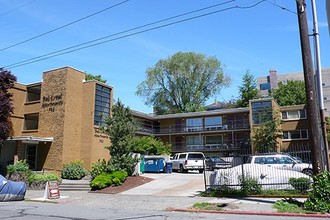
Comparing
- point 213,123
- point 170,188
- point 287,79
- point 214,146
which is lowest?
point 170,188

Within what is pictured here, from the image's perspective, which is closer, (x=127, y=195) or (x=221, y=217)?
(x=221, y=217)

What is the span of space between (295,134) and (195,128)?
13688 millimetres

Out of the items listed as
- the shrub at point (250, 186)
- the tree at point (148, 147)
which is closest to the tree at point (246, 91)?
the tree at point (148, 147)

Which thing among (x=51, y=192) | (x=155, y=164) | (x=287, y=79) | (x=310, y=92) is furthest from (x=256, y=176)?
(x=287, y=79)

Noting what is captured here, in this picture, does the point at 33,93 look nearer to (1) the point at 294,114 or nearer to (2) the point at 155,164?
(2) the point at 155,164

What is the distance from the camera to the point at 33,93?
3488cm

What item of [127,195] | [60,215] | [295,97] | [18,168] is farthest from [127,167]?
[295,97]

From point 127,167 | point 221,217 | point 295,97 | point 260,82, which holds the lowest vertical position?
point 221,217

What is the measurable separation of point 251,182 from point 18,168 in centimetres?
1698

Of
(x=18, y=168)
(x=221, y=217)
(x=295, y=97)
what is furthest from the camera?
(x=295, y=97)

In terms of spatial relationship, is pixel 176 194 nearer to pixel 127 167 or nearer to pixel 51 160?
pixel 127 167

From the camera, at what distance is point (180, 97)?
61188 mm

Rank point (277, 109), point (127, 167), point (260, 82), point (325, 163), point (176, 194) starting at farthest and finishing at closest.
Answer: point (260, 82) → point (277, 109) → point (127, 167) → point (176, 194) → point (325, 163)

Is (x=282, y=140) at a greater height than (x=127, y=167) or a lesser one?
greater
